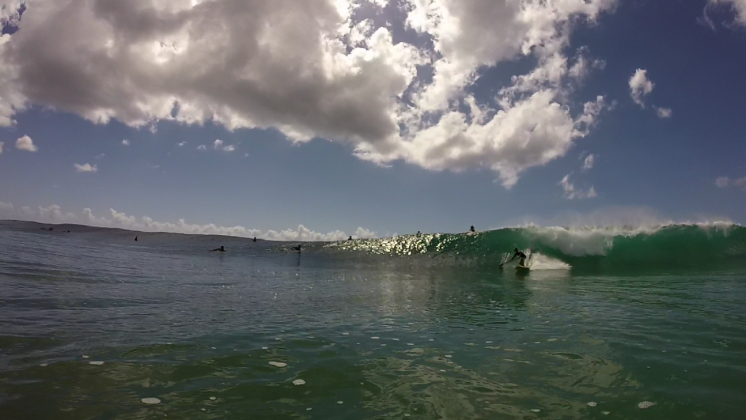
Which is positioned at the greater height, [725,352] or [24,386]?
[725,352]

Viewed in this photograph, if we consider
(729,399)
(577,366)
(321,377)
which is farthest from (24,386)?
(729,399)

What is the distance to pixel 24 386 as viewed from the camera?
419 centimetres

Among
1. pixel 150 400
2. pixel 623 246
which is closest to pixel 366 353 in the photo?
pixel 150 400

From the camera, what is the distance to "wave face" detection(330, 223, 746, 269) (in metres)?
22.3

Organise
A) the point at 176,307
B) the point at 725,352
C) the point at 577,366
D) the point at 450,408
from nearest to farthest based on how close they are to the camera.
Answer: the point at 450,408, the point at 577,366, the point at 725,352, the point at 176,307

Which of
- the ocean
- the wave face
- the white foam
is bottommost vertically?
the white foam

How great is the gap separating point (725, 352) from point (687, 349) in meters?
0.43

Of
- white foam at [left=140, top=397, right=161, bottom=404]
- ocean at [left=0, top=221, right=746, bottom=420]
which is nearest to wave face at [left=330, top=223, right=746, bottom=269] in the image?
ocean at [left=0, top=221, right=746, bottom=420]

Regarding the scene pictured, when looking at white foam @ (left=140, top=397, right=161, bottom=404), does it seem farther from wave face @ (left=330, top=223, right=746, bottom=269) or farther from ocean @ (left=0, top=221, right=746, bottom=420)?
wave face @ (left=330, top=223, right=746, bottom=269)

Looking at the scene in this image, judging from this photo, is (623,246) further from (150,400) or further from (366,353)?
(150,400)

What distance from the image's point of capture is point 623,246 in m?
24.9

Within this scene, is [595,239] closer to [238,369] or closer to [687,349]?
[687,349]

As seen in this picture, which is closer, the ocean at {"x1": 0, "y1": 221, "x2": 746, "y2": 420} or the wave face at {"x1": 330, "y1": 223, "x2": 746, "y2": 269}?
the ocean at {"x1": 0, "y1": 221, "x2": 746, "y2": 420}

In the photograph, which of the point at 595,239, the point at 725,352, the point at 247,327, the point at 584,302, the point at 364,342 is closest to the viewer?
the point at 725,352
